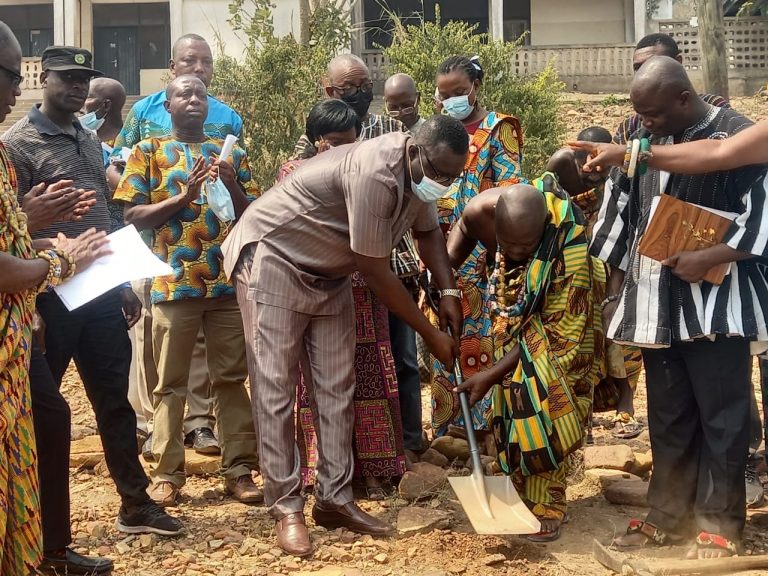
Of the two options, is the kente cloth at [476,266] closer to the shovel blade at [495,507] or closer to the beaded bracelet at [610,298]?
the beaded bracelet at [610,298]

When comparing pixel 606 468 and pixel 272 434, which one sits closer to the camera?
pixel 272 434

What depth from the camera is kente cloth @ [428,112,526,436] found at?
5539 mm

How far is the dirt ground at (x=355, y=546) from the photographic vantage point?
3.97 metres

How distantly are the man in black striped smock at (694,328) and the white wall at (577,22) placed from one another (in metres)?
19.4

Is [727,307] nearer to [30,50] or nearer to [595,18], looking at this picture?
[595,18]

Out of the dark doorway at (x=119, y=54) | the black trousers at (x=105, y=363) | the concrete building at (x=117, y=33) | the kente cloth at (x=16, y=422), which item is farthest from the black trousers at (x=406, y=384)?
the dark doorway at (x=119, y=54)

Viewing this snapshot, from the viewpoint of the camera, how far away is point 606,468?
520 centimetres

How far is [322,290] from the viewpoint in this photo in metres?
4.31

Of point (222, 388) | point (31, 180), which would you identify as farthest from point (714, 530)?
point (31, 180)

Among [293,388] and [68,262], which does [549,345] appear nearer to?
[293,388]

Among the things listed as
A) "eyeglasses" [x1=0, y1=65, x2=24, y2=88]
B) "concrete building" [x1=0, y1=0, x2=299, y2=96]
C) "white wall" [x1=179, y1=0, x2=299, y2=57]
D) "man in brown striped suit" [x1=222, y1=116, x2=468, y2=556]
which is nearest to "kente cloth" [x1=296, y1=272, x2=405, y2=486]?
"man in brown striped suit" [x1=222, y1=116, x2=468, y2=556]

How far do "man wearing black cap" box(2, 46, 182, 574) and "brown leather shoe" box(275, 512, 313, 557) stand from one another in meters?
0.54

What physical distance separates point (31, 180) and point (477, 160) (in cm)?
250

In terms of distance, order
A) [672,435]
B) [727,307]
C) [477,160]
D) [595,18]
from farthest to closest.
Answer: [595,18] < [477,160] < [672,435] < [727,307]
